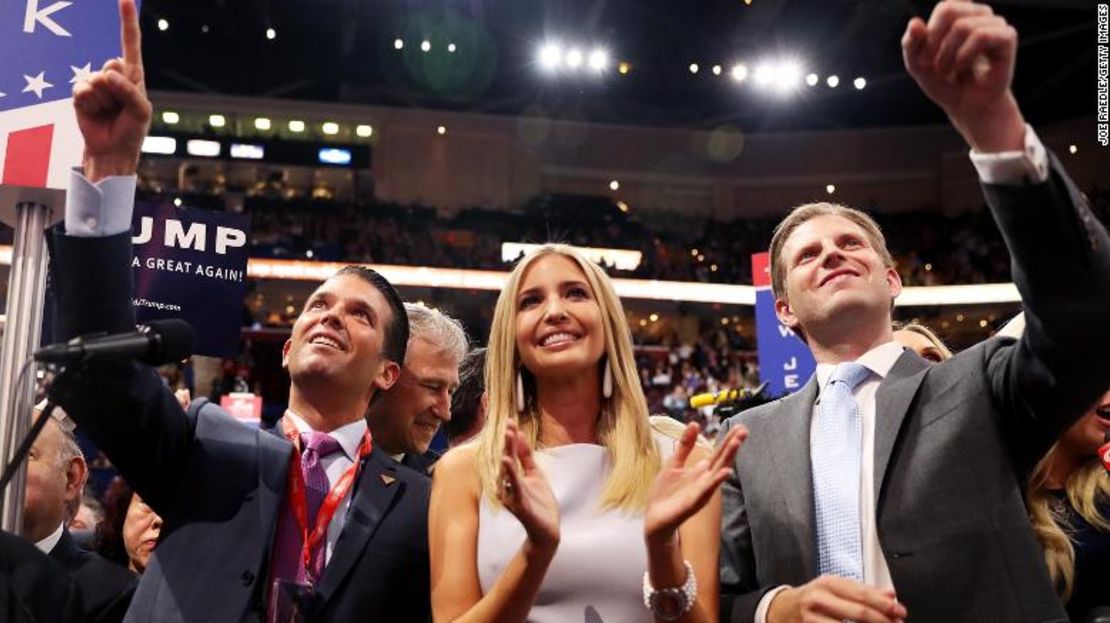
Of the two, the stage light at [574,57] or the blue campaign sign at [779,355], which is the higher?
the stage light at [574,57]

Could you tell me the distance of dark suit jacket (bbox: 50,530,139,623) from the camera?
266 centimetres

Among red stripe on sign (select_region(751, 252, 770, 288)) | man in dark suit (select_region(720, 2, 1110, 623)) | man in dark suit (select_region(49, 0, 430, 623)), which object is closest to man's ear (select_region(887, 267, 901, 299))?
man in dark suit (select_region(720, 2, 1110, 623))

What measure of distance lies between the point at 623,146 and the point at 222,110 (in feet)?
29.3

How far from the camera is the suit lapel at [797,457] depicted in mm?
2068

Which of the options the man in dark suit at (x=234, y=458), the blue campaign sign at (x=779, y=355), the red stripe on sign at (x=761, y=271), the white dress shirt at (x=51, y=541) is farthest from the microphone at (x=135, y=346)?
the red stripe on sign at (x=761, y=271)

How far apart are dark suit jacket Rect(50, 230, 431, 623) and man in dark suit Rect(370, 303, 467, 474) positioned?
671 millimetres

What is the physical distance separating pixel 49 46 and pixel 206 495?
3.26 ft

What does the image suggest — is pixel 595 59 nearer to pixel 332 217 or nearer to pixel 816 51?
pixel 816 51

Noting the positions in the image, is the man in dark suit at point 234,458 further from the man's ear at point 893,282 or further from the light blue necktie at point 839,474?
the man's ear at point 893,282

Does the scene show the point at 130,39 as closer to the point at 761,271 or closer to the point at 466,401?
the point at 466,401

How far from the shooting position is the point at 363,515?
230 cm

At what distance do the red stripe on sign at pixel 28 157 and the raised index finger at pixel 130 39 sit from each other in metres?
0.25

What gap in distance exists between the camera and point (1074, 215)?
1.70 m

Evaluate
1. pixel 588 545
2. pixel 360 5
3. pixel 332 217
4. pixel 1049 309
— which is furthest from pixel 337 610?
pixel 332 217
